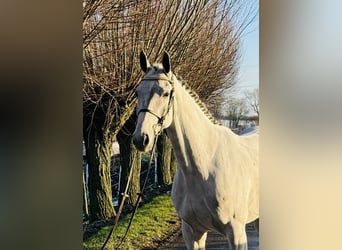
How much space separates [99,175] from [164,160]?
318 mm

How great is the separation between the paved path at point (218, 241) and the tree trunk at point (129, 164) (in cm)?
26

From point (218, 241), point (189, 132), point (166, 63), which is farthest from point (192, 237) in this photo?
point (166, 63)

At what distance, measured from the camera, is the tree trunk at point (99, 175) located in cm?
189

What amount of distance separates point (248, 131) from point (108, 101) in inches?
24.8

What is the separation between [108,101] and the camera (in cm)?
189

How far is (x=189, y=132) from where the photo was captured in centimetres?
181

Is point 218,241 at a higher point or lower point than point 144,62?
lower

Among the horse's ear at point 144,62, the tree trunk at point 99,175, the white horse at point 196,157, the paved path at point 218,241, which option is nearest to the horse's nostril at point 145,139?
the white horse at point 196,157

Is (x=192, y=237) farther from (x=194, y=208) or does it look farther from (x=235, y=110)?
(x=235, y=110)

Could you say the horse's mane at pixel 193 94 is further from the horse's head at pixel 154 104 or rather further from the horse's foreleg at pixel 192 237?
the horse's foreleg at pixel 192 237
